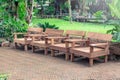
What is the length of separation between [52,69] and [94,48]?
174cm

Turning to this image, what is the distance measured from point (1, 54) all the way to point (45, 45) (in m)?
1.70

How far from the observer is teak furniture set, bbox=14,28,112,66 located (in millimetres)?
7410

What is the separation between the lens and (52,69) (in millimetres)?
6906

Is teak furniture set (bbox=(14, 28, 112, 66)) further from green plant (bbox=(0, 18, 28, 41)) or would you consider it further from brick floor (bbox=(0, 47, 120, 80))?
green plant (bbox=(0, 18, 28, 41))

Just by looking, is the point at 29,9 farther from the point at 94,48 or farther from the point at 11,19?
the point at 94,48

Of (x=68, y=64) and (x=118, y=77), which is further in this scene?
(x=68, y=64)

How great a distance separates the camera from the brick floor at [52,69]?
20.5 ft

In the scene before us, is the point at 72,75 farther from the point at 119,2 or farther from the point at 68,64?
the point at 119,2

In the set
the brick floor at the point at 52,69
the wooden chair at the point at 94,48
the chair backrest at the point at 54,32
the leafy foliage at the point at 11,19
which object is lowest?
the brick floor at the point at 52,69

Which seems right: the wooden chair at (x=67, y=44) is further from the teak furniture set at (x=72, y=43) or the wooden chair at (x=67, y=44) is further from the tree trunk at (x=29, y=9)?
the tree trunk at (x=29, y=9)

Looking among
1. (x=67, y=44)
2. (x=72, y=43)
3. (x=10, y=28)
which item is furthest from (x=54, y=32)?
(x=10, y=28)

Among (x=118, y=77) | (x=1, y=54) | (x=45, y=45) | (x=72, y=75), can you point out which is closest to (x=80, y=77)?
(x=72, y=75)

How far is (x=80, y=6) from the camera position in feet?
94.6

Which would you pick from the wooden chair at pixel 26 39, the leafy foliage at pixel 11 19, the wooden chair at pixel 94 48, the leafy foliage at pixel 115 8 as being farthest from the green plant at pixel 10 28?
the leafy foliage at pixel 115 8
